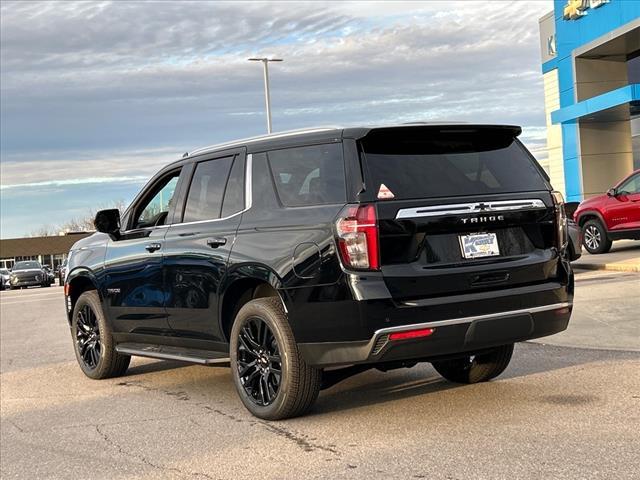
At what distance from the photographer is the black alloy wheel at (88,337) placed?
26.6 ft

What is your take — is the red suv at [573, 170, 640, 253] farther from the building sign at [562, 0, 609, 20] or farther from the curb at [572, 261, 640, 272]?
the building sign at [562, 0, 609, 20]

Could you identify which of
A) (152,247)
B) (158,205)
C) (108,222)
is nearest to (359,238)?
(152,247)

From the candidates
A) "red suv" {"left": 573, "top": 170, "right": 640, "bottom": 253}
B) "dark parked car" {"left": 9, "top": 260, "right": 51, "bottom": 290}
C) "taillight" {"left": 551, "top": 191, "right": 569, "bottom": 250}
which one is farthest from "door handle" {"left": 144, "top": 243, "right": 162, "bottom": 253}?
"dark parked car" {"left": 9, "top": 260, "right": 51, "bottom": 290}

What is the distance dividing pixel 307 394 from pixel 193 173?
88.4 inches

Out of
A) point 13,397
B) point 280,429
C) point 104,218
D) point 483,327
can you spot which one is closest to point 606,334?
point 483,327

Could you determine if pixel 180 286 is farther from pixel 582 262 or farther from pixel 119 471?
pixel 582 262

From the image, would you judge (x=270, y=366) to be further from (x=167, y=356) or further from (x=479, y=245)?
(x=479, y=245)

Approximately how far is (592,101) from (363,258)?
23852mm

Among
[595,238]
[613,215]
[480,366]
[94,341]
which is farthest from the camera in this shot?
[595,238]

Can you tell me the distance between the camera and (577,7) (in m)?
28.1

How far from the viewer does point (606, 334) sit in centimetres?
862

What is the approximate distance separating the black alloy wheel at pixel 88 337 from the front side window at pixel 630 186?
12.6 meters

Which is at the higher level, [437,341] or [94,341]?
[437,341]

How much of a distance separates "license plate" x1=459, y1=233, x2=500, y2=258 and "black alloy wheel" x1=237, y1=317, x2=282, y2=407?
140 centimetres
